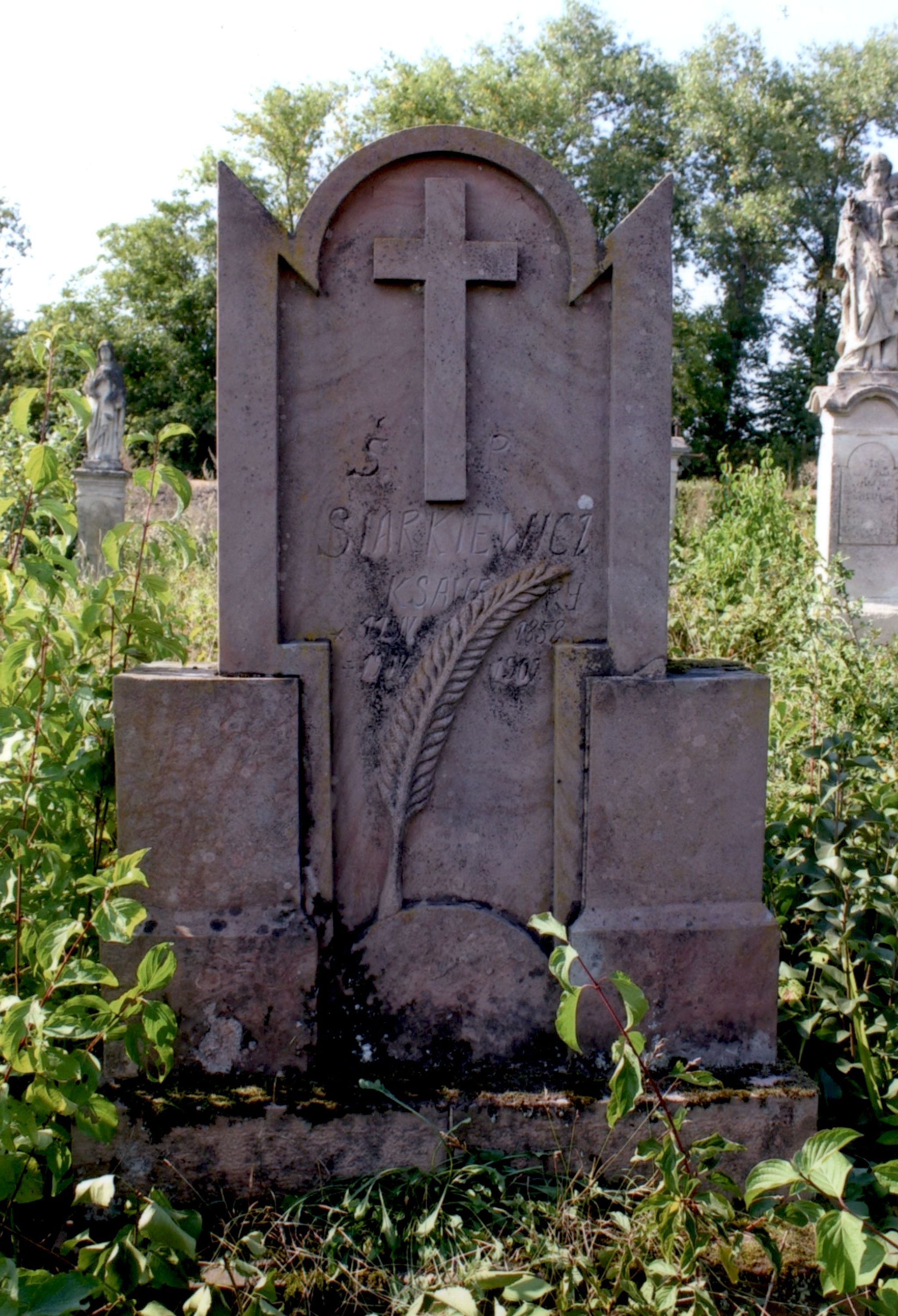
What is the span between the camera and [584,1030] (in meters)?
2.37

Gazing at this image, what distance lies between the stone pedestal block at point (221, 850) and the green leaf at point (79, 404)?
21.9 inches

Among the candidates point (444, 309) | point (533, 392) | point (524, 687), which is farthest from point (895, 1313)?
point (444, 309)

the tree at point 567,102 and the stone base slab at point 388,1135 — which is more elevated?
the tree at point 567,102

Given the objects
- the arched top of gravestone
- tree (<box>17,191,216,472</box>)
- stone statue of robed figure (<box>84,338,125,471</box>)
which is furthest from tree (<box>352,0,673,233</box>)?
the arched top of gravestone

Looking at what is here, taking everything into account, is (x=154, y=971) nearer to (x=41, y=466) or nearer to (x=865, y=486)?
(x=41, y=466)

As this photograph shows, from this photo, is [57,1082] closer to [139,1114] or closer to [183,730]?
[139,1114]

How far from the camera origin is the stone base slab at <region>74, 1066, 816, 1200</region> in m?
2.19

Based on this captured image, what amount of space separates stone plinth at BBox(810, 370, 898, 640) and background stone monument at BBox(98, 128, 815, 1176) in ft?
24.7

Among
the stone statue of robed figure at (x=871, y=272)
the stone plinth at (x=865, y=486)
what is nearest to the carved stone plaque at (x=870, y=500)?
the stone plinth at (x=865, y=486)

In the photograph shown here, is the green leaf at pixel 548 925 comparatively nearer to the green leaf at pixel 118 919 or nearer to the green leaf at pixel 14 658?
the green leaf at pixel 118 919

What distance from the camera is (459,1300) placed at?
5.94 ft

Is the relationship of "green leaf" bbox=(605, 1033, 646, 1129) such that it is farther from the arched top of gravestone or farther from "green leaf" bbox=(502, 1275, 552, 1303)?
the arched top of gravestone

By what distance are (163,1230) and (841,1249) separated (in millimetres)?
1129

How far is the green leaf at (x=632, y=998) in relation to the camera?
→ 1649 mm
